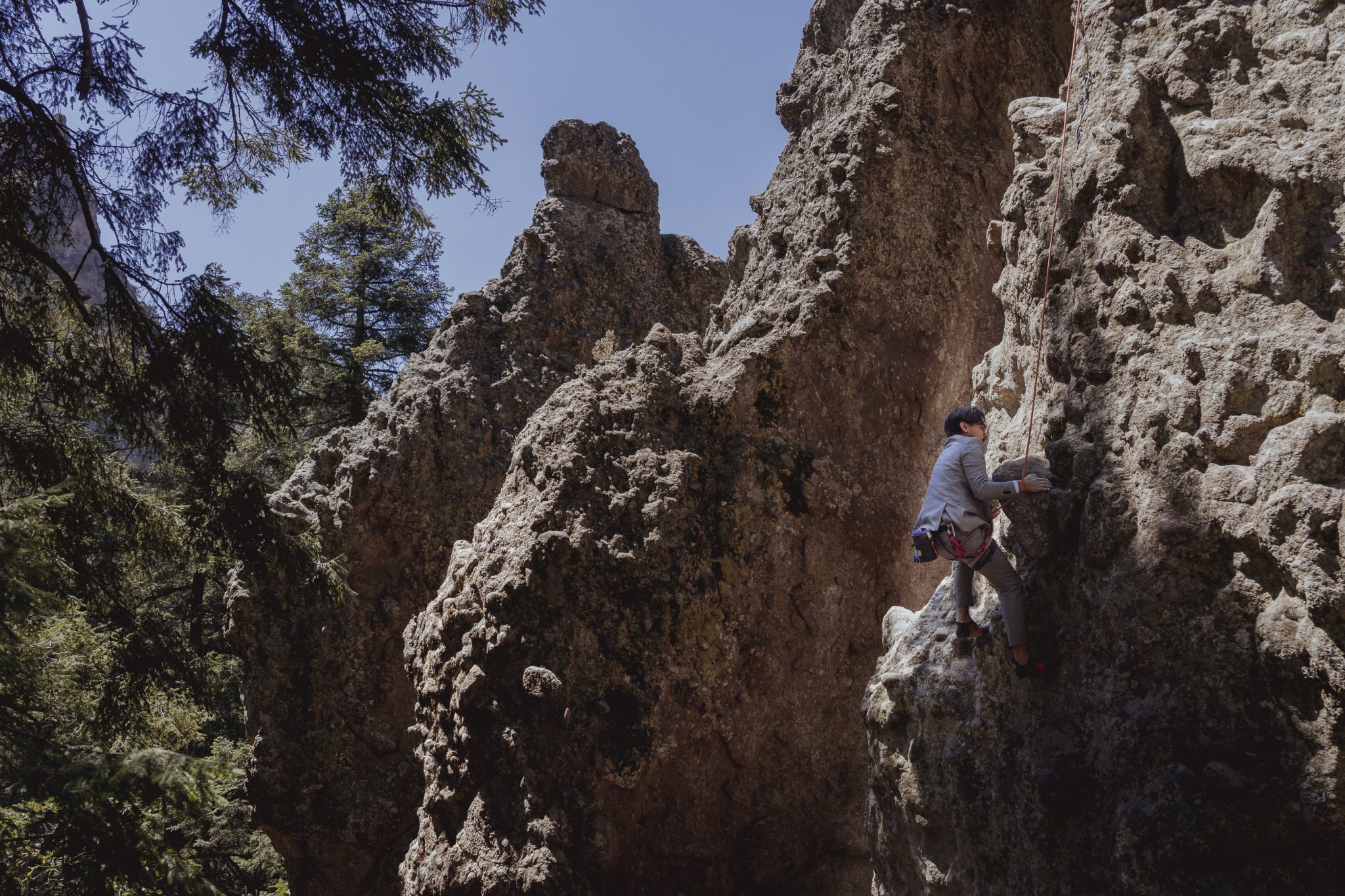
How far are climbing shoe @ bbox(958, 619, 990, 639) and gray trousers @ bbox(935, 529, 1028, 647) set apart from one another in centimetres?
Answer: 29

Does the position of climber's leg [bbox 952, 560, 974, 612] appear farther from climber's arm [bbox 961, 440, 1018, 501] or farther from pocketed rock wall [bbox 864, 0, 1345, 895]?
climber's arm [bbox 961, 440, 1018, 501]

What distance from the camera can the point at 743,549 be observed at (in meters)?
7.19

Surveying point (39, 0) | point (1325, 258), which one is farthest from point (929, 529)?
point (39, 0)

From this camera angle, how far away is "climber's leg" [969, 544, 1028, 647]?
4.61 m

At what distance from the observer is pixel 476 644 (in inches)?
272

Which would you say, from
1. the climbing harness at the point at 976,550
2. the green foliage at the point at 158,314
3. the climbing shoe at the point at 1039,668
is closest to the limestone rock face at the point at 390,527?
the green foliage at the point at 158,314

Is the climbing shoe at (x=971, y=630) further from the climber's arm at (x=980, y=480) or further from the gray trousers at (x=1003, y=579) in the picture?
the climber's arm at (x=980, y=480)

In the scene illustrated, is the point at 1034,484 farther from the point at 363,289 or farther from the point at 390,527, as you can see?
the point at 363,289

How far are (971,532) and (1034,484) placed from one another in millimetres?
392

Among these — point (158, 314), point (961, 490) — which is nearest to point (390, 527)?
point (158, 314)

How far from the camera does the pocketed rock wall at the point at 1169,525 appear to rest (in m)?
3.55

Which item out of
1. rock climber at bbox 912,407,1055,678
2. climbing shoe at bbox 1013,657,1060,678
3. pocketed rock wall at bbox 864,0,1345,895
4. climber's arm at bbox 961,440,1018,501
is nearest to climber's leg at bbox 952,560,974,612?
rock climber at bbox 912,407,1055,678

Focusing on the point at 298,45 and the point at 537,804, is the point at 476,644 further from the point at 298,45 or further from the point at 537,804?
the point at 298,45

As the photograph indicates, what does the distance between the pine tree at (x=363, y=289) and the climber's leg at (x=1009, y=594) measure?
15.5 metres
